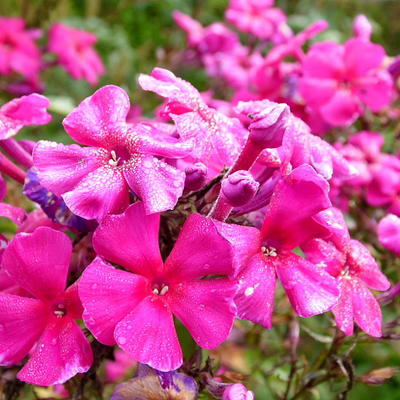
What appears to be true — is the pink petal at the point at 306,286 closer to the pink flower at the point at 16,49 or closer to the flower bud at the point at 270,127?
the flower bud at the point at 270,127

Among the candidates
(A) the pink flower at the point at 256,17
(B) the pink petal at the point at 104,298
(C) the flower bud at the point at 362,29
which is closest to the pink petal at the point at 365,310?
(B) the pink petal at the point at 104,298

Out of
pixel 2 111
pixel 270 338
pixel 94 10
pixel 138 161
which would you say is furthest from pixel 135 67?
pixel 138 161

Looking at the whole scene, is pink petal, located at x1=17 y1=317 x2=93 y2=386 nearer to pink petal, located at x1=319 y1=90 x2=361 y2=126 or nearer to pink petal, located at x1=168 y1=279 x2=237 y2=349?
pink petal, located at x1=168 y1=279 x2=237 y2=349

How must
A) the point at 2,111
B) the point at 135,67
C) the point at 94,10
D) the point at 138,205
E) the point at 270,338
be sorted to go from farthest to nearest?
the point at 94,10, the point at 135,67, the point at 270,338, the point at 2,111, the point at 138,205

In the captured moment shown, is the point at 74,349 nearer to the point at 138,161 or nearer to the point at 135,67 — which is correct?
the point at 138,161

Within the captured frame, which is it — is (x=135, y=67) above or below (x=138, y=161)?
below

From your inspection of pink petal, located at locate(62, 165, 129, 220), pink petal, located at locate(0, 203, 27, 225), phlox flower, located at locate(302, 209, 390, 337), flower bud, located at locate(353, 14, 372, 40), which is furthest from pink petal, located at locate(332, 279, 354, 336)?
flower bud, located at locate(353, 14, 372, 40)
